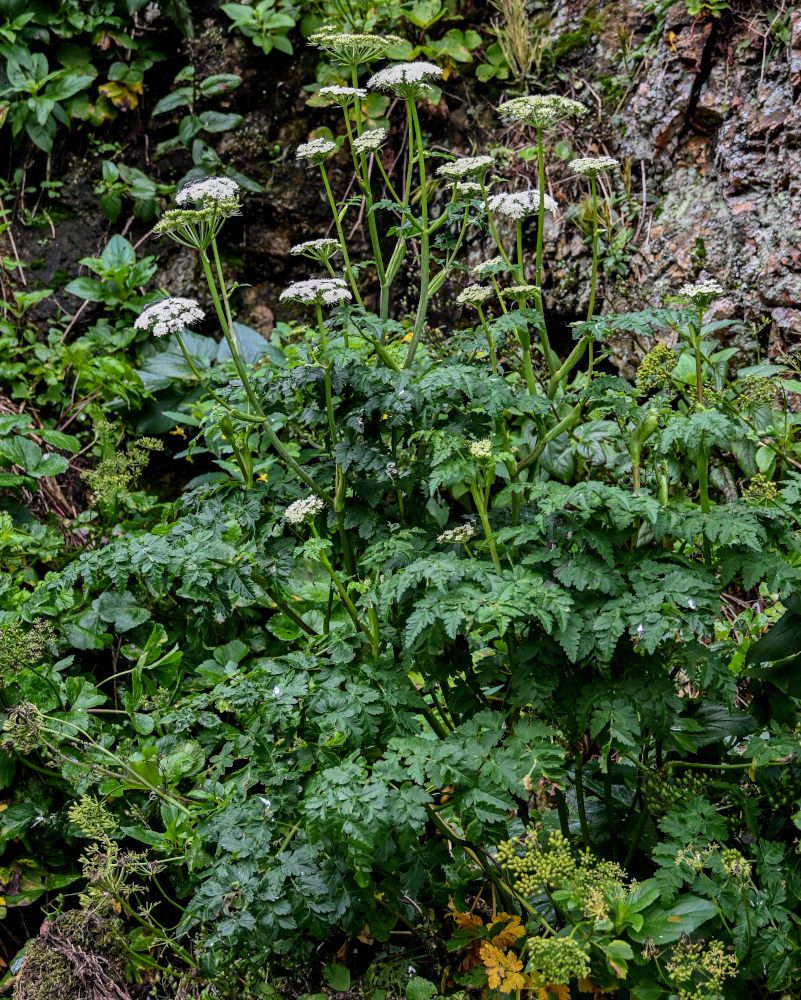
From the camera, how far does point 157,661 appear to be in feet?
9.84

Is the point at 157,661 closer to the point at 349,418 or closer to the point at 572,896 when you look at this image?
the point at 349,418

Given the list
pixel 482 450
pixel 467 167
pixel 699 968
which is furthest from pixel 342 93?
pixel 699 968

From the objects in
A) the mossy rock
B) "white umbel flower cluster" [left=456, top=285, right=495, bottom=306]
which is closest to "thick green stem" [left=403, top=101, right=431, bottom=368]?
"white umbel flower cluster" [left=456, top=285, right=495, bottom=306]

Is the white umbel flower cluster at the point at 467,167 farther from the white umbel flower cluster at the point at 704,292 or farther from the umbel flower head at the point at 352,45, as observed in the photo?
the white umbel flower cluster at the point at 704,292

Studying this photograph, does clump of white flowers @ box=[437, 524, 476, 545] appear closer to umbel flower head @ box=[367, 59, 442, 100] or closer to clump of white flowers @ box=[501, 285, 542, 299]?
clump of white flowers @ box=[501, 285, 542, 299]

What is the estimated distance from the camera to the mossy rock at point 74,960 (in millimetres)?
2377

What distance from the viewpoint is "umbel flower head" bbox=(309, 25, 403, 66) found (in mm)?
2268

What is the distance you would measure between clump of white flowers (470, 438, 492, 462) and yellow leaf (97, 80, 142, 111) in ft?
14.8

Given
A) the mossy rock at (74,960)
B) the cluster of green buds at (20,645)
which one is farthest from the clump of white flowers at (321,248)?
the mossy rock at (74,960)

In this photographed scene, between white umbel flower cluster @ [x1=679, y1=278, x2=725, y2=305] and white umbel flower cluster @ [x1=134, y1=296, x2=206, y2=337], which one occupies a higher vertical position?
white umbel flower cluster @ [x1=679, y1=278, x2=725, y2=305]

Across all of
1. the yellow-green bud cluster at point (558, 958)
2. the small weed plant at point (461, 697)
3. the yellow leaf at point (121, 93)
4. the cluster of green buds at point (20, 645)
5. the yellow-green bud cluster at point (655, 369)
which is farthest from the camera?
the yellow leaf at point (121, 93)

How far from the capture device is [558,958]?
1757 millimetres

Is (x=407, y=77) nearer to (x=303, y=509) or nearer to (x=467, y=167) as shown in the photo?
(x=467, y=167)

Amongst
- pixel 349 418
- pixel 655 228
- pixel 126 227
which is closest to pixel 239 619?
pixel 349 418
